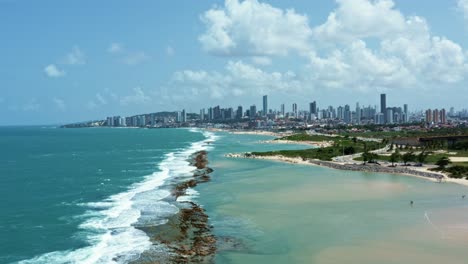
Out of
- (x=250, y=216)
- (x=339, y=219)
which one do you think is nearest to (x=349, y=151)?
(x=339, y=219)

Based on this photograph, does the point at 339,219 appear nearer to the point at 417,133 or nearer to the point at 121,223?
the point at 121,223

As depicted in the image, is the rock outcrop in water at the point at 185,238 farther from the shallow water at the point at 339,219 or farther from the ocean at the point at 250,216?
the shallow water at the point at 339,219

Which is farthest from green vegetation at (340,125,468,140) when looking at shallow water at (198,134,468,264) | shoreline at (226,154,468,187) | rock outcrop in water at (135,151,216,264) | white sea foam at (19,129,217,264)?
rock outcrop in water at (135,151,216,264)

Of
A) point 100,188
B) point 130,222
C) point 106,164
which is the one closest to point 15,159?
point 106,164

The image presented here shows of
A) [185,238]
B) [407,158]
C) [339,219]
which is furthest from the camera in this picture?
[407,158]

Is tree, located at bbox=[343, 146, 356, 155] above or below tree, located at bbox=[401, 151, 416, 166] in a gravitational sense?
below

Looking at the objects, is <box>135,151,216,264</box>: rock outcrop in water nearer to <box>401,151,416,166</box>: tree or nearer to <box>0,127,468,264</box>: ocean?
<box>0,127,468,264</box>: ocean
